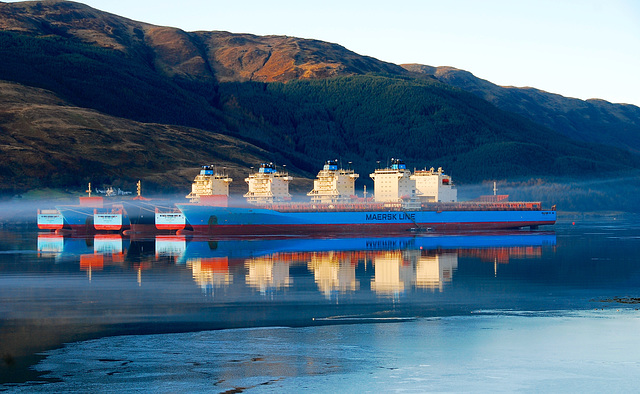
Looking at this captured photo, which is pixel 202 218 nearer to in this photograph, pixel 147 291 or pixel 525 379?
pixel 147 291

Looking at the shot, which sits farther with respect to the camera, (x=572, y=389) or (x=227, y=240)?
(x=227, y=240)

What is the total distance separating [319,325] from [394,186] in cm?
8439

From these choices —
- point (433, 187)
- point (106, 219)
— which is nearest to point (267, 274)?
point (106, 219)

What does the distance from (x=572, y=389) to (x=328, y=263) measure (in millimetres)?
36478

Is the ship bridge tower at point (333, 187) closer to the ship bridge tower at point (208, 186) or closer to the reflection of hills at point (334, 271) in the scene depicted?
the ship bridge tower at point (208, 186)

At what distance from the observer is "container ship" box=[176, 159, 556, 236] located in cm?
9625

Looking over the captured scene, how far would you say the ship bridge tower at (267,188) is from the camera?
114 metres

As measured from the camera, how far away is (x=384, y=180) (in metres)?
117

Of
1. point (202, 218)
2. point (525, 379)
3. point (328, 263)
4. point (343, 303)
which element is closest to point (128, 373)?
point (525, 379)

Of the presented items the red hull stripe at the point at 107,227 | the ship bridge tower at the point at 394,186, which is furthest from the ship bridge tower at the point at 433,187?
the red hull stripe at the point at 107,227

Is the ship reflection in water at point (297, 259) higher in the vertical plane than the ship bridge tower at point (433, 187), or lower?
lower

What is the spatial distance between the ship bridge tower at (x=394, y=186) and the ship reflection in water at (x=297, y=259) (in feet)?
72.3

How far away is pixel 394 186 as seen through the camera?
11569 centimetres

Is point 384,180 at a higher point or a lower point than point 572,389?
higher
